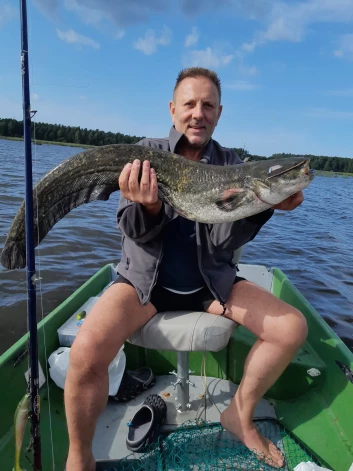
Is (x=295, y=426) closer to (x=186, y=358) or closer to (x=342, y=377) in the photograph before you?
(x=342, y=377)

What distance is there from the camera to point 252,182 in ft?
10.3

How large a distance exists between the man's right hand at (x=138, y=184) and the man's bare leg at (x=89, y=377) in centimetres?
82

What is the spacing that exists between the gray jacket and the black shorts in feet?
0.66

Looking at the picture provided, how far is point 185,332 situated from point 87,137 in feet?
174

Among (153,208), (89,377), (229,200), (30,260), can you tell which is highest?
(229,200)

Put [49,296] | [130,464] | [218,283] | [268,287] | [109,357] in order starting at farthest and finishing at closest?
[49,296] → [268,287] → [218,283] → [130,464] → [109,357]

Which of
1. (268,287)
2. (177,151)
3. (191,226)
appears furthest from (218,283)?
(268,287)

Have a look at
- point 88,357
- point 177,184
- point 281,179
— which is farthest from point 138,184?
point 88,357

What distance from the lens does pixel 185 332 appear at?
9.59 ft

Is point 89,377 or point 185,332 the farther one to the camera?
point 185,332

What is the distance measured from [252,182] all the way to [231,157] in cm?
64

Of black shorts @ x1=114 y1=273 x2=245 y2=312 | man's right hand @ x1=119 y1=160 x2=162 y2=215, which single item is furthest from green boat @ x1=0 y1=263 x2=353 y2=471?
man's right hand @ x1=119 y1=160 x2=162 y2=215

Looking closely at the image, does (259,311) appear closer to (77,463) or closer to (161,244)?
(161,244)

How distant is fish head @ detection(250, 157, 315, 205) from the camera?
302cm
